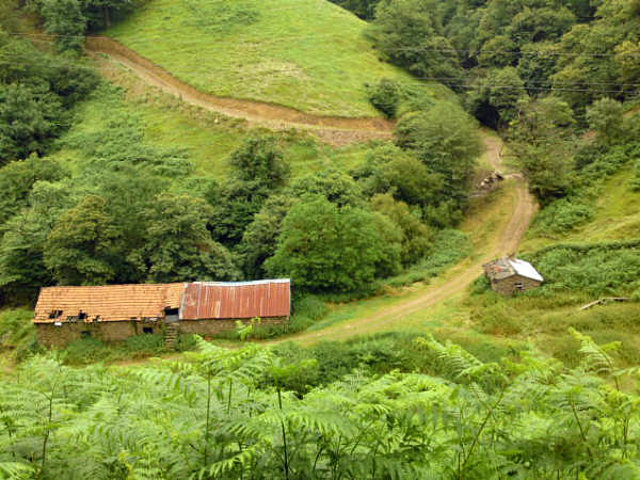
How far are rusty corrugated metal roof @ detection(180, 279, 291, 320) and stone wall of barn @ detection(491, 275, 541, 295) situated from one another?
1020 centimetres

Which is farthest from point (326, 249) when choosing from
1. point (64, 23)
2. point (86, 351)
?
point (64, 23)

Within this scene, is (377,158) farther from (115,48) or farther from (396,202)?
(115,48)

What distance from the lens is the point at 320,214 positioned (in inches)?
1024

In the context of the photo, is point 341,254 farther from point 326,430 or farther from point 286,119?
point 326,430

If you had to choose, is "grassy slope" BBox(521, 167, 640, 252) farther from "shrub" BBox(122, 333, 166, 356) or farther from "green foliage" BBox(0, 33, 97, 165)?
"green foliage" BBox(0, 33, 97, 165)

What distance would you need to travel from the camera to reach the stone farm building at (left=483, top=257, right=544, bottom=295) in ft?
75.2

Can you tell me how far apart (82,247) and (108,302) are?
165 inches

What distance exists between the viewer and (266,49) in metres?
52.1

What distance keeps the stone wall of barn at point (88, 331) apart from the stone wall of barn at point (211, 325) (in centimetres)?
109

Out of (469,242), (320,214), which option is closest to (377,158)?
(469,242)

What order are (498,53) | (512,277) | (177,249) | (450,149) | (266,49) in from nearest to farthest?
(512,277) < (177,249) < (450,149) < (266,49) < (498,53)

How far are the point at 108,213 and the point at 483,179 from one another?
28.8m

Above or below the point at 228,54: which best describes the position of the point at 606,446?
above

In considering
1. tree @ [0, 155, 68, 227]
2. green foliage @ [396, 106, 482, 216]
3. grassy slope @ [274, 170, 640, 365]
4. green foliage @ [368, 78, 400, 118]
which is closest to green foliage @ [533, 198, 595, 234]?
grassy slope @ [274, 170, 640, 365]
